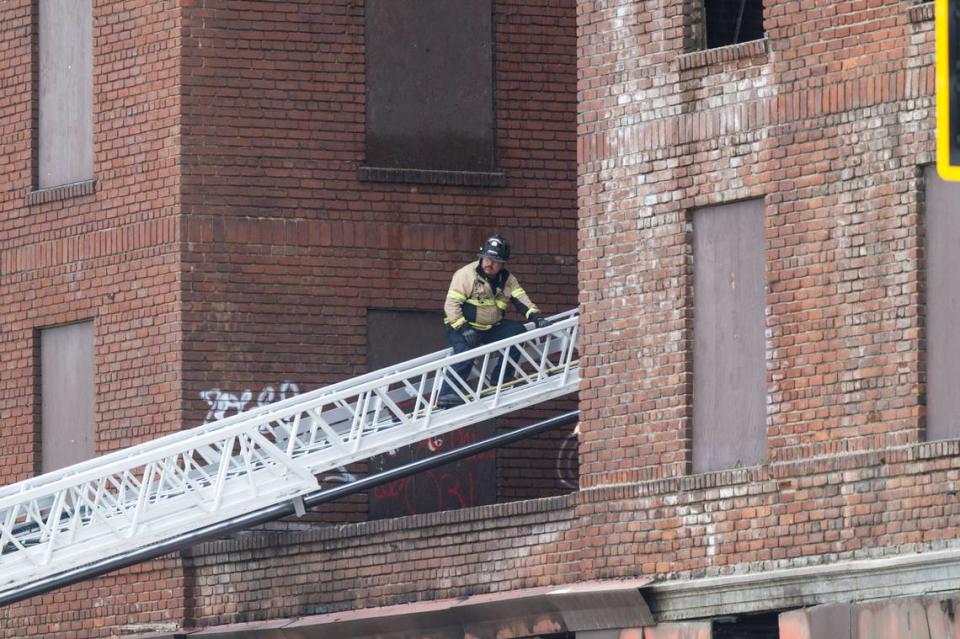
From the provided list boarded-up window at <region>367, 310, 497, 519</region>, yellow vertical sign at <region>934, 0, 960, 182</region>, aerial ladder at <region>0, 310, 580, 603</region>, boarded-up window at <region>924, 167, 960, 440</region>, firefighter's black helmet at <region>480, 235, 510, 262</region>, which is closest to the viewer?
yellow vertical sign at <region>934, 0, 960, 182</region>

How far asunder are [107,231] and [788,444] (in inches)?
350

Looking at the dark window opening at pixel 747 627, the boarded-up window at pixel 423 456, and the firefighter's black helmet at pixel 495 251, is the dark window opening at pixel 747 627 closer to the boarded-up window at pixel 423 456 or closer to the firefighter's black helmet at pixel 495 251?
the firefighter's black helmet at pixel 495 251

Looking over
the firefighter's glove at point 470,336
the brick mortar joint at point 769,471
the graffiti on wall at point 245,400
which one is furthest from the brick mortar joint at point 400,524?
the firefighter's glove at point 470,336

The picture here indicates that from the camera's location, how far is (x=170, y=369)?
24.7 m

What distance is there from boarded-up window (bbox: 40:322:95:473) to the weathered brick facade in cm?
17

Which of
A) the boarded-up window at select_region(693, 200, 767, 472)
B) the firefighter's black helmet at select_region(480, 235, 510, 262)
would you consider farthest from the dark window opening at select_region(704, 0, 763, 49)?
the firefighter's black helmet at select_region(480, 235, 510, 262)

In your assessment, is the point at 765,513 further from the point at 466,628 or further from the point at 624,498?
the point at 466,628

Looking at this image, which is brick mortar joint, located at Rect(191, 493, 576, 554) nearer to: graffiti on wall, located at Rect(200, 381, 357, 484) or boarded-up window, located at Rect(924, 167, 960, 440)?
graffiti on wall, located at Rect(200, 381, 357, 484)

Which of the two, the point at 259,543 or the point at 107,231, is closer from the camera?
the point at 259,543

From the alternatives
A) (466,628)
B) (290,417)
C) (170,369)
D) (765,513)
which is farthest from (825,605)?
(170,369)

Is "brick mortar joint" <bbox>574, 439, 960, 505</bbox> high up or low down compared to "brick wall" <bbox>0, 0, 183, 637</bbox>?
down

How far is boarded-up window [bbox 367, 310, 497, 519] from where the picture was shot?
83.2 ft

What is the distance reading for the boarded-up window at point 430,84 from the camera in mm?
25578

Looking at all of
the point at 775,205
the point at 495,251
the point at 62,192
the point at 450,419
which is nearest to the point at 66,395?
the point at 62,192
